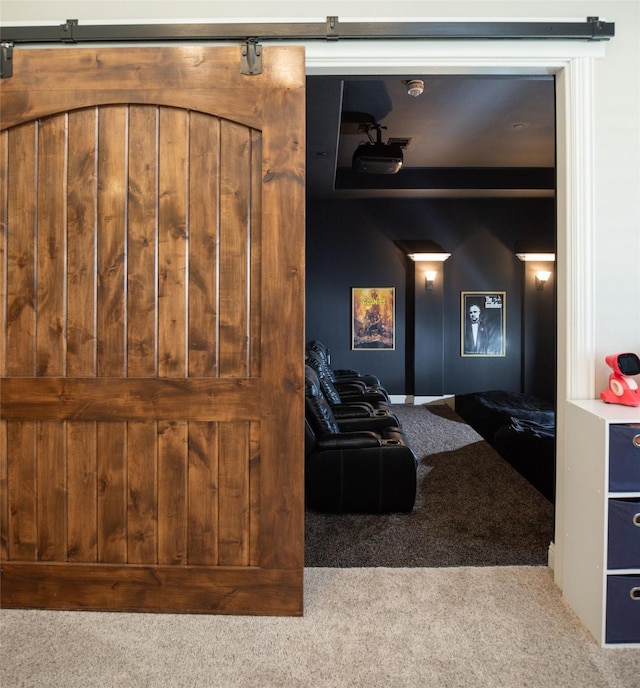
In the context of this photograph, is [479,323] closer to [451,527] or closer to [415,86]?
[415,86]

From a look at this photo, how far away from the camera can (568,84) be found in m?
2.53

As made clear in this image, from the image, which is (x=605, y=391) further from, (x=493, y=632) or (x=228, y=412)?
(x=228, y=412)

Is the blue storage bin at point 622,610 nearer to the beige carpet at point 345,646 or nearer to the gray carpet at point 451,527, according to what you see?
the beige carpet at point 345,646

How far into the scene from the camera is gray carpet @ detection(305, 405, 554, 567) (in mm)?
2980

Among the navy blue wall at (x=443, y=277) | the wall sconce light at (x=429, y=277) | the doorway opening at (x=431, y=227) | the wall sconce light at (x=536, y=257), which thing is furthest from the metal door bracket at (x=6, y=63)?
the wall sconce light at (x=536, y=257)


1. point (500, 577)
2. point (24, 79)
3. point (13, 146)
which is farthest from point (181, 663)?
point (24, 79)

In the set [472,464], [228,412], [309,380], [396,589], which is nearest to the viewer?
[228,412]

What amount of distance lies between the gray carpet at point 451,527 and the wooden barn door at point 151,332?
812mm

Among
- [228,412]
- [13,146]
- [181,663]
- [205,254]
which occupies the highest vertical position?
[13,146]

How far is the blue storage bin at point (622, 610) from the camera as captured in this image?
213 cm

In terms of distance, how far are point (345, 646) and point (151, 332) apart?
1.51 m

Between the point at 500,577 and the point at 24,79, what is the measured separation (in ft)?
10.4

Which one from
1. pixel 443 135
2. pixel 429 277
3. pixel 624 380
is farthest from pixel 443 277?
pixel 624 380

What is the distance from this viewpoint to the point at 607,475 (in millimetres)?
2131
